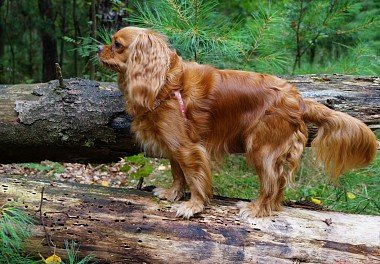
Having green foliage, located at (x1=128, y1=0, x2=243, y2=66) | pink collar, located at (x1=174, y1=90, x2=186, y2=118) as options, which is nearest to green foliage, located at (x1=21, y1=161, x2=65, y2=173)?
green foliage, located at (x1=128, y1=0, x2=243, y2=66)

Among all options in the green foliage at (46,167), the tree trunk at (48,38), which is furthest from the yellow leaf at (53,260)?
the tree trunk at (48,38)

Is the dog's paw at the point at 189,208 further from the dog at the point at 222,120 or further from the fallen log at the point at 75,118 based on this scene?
the fallen log at the point at 75,118

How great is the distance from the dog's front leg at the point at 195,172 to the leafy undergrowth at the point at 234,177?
127cm

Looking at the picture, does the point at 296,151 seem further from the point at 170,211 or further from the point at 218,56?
the point at 218,56

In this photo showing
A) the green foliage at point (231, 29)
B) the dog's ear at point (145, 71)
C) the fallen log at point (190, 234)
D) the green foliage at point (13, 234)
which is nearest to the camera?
the green foliage at point (13, 234)

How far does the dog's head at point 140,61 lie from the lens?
146 inches

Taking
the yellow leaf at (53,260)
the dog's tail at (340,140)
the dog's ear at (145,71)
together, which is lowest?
the yellow leaf at (53,260)

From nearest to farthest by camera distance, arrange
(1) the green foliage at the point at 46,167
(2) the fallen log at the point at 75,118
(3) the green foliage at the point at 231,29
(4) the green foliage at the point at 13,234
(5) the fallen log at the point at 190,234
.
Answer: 1. (4) the green foliage at the point at 13,234
2. (5) the fallen log at the point at 190,234
3. (2) the fallen log at the point at 75,118
4. (3) the green foliage at the point at 231,29
5. (1) the green foliage at the point at 46,167

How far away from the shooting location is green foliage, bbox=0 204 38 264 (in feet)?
10.8

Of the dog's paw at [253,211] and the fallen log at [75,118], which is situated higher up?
the fallen log at [75,118]

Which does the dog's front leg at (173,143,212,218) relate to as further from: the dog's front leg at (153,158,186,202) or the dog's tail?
the dog's tail

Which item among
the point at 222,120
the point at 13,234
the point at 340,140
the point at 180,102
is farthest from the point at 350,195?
the point at 13,234

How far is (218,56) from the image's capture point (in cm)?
521

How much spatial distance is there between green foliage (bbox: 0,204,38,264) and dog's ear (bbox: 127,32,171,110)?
1.16 metres
